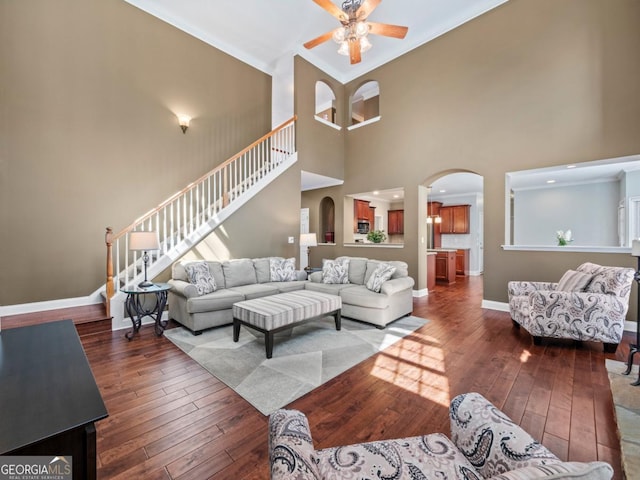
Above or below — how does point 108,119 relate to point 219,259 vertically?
above

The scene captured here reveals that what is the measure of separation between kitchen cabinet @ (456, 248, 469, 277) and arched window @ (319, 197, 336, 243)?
427 centimetres

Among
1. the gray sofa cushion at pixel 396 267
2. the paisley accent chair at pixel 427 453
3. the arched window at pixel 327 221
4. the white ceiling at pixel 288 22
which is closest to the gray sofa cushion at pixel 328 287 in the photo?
Result: the gray sofa cushion at pixel 396 267

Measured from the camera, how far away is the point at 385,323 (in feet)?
13.2

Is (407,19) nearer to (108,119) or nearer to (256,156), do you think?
(256,156)

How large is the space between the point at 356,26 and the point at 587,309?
4.56m

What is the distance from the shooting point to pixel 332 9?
377 centimetres

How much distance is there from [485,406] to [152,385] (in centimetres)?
258

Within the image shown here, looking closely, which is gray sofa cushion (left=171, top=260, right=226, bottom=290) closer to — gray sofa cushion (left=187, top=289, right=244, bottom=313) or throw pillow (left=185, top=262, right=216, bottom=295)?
throw pillow (left=185, top=262, right=216, bottom=295)

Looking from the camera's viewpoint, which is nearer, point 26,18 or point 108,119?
point 26,18

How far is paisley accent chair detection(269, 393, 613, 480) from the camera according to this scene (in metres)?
0.88

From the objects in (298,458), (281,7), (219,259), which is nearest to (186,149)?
(219,259)

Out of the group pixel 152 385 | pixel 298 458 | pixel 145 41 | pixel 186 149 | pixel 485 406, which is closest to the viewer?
pixel 298 458

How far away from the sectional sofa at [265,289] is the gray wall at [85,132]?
2.77 feet

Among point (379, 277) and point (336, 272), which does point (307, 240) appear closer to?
point (336, 272)
